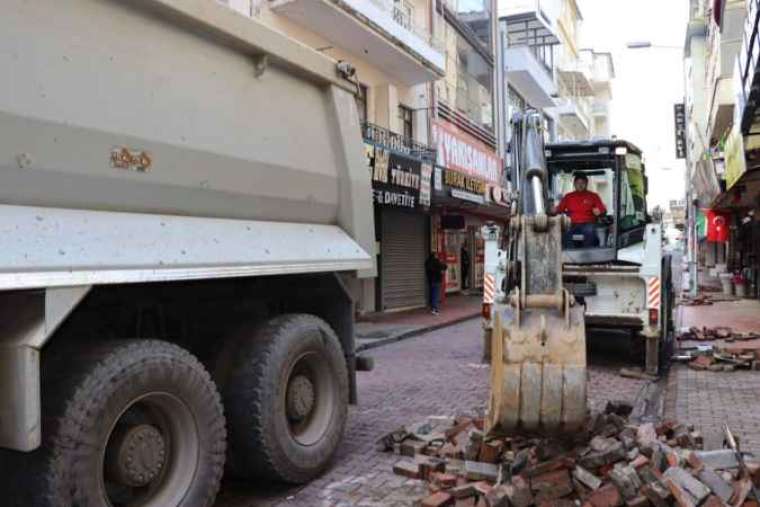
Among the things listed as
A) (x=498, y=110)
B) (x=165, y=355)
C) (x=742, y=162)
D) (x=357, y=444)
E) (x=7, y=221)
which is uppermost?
(x=498, y=110)

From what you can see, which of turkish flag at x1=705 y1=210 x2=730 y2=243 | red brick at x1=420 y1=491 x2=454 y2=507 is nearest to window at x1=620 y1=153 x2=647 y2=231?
red brick at x1=420 y1=491 x2=454 y2=507

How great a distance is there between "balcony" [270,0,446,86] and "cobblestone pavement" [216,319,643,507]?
6591 millimetres

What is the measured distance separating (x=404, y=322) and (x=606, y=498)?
40.8ft

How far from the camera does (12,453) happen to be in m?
3.29

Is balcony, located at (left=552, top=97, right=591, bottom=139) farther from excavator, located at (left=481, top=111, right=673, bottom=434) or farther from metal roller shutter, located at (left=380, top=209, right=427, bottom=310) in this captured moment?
excavator, located at (left=481, top=111, right=673, bottom=434)

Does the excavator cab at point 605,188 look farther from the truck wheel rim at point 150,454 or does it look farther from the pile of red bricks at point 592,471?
the truck wheel rim at point 150,454

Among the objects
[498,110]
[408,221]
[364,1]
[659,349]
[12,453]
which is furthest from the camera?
[498,110]

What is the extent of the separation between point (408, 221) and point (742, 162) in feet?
32.8

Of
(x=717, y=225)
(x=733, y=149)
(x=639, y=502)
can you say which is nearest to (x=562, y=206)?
(x=733, y=149)

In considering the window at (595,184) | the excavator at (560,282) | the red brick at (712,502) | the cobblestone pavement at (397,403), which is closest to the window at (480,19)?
the cobblestone pavement at (397,403)

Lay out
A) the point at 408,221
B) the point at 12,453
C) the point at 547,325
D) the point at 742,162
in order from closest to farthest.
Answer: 1. the point at 12,453
2. the point at 547,325
3. the point at 742,162
4. the point at 408,221

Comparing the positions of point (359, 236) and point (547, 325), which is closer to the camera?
point (547, 325)

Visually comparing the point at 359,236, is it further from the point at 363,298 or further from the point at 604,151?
the point at 604,151

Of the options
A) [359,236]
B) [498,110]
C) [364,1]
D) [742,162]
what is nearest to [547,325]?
[359,236]
